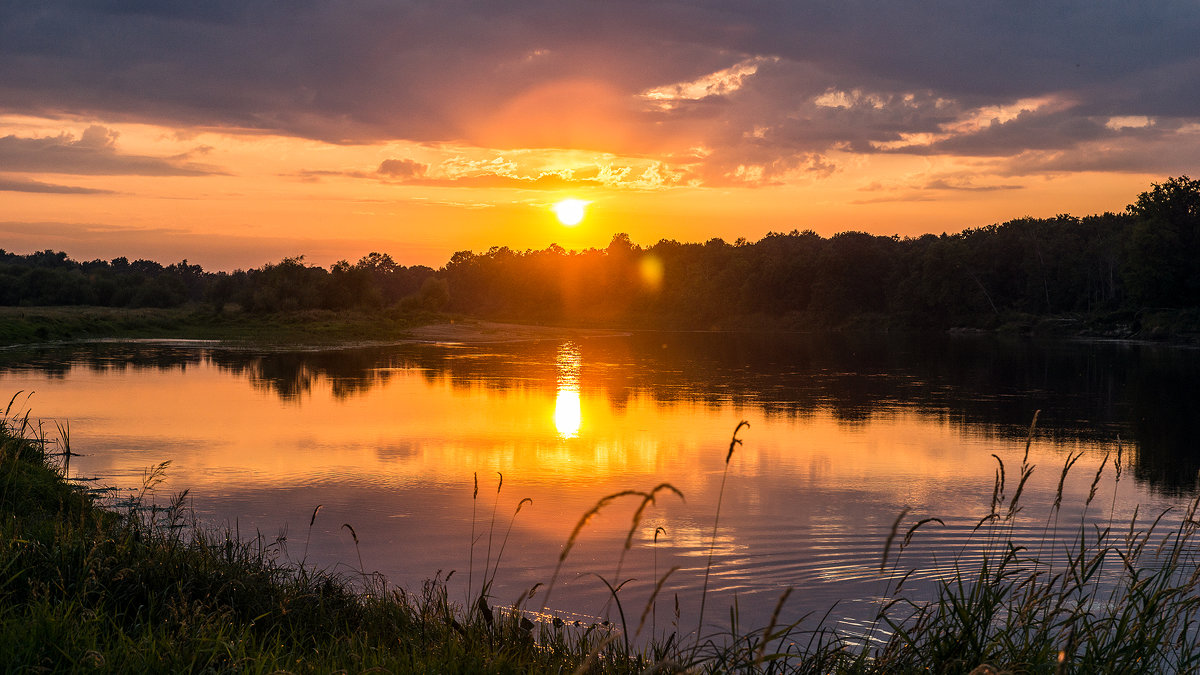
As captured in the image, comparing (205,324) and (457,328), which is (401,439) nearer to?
(205,324)

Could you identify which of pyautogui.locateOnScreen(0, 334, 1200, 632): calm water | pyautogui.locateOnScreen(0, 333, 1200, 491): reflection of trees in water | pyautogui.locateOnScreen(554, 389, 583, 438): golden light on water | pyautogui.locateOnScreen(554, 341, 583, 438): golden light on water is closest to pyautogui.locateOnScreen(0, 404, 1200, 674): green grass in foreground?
pyautogui.locateOnScreen(0, 334, 1200, 632): calm water

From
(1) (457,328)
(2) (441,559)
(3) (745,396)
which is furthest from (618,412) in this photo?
(1) (457,328)

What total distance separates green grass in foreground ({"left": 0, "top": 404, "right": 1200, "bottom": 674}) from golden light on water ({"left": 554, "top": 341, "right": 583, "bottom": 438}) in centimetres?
1323

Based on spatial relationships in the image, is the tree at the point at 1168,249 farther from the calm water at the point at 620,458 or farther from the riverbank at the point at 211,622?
the riverbank at the point at 211,622

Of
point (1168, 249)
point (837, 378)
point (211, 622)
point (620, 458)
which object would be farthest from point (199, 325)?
point (1168, 249)

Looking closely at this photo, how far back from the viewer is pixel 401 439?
20250mm

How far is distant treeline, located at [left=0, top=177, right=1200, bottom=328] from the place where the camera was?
80188mm

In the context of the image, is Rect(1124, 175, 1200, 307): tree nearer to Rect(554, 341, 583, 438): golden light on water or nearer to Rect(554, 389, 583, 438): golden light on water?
Rect(554, 341, 583, 438): golden light on water

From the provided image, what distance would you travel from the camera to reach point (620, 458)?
18.2 meters

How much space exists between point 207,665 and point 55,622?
100 centimetres

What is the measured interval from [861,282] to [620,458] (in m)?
109

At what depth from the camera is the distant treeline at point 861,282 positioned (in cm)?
8019

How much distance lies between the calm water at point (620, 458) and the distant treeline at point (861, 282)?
147ft

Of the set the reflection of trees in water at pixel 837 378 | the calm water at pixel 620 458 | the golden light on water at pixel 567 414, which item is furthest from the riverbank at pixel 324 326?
the golden light on water at pixel 567 414
